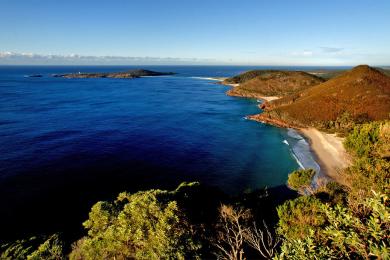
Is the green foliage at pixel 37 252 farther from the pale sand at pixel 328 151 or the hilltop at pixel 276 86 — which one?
the hilltop at pixel 276 86

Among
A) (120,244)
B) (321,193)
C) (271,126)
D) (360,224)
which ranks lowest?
(271,126)

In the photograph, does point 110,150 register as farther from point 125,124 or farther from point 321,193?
point 321,193

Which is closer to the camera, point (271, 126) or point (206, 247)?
point (206, 247)

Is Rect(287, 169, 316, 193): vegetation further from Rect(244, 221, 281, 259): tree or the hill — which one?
the hill

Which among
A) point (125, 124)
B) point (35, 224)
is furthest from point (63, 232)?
point (125, 124)

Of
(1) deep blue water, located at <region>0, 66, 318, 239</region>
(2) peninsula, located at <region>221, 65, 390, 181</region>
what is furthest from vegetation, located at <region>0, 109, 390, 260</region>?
(2) peninsula, located at <region>221, 65, 390, 181</region>

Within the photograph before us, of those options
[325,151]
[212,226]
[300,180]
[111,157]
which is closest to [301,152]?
[325,151]
